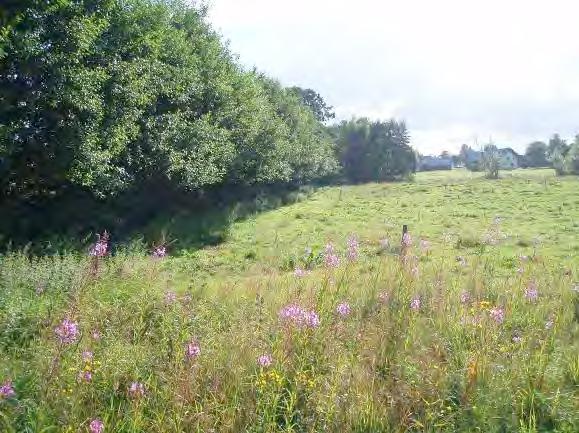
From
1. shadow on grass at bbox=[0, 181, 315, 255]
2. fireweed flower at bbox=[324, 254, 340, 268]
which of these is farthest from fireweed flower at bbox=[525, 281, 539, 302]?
shadow on grass at bbox=[0, 181, 315, 255]

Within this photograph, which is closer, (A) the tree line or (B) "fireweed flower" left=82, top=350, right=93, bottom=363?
(B) "fireweed flower" left=82, top=350, right=93, bottom=363

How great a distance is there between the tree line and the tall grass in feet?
27.7

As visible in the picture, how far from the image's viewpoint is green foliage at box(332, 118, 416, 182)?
2345 inches

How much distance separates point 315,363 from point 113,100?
12.9 meters

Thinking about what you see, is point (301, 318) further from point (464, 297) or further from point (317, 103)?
point (317, 103)

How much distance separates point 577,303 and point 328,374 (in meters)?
3.30

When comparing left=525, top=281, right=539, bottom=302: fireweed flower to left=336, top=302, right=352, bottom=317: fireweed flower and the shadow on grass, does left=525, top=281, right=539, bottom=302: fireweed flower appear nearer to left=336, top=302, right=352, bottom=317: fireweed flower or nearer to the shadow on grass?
left=336, top=302, right=352, bottom=317: fireweed flower

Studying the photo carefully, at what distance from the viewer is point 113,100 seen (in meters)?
14.3

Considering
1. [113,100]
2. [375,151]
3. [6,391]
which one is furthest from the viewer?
[375,151]

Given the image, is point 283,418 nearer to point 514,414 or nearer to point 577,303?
point 514,414

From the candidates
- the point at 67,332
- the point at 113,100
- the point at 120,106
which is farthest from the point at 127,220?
the point at 67,332

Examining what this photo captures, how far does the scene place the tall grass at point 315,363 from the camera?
3.20m

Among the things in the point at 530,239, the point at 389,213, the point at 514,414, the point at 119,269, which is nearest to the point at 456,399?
the point at 514,414

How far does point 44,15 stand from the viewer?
11.4 meters
